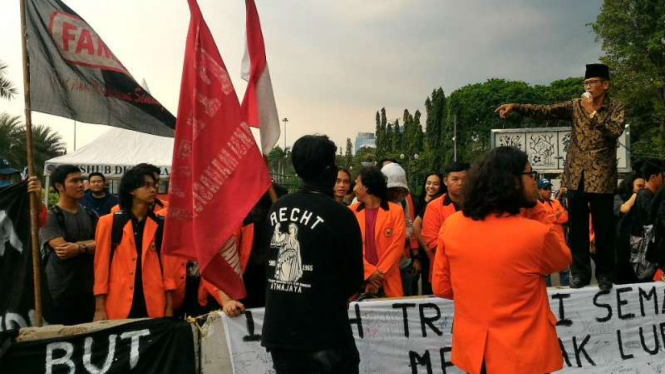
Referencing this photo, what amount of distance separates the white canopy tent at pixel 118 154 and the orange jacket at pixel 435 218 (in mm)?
7621

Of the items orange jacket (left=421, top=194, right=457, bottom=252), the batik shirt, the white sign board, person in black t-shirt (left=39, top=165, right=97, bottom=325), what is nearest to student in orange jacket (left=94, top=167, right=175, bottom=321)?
person in black t-shirt (left=39, top=165, right=97, bottom=325)

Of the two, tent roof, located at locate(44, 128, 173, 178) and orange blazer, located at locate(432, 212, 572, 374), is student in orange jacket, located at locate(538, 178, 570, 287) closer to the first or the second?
orange blazer, located at locate(432, 212, 572, 374)

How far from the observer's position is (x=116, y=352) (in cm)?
387

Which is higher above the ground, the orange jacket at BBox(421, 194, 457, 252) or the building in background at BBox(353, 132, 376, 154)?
the building in background at BBox(353, 132, 376, 154)

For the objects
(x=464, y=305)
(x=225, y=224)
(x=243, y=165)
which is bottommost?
(x=464, y=305)

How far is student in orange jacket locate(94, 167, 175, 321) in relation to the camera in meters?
4.23

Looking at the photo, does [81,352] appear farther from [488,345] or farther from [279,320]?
[488,345]

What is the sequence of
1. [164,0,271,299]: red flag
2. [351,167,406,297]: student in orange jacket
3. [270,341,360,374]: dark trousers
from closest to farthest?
[270,341,360,374]: dark trousers
[164,0,271,299]: red flag
[351,167,406,297]: student in orange jacket

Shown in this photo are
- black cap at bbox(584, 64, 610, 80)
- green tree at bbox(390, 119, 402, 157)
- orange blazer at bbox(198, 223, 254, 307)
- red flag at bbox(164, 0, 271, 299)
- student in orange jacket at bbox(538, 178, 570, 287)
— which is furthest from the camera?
green tree at bbox(390, 119, 402, 157)

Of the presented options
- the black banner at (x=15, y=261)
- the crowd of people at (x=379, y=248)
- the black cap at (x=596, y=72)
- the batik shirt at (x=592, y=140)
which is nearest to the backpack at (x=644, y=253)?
the crowd of people at (x=379, y=248)

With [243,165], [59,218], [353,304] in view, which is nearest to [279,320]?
[243,165]

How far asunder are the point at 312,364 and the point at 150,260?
1.86 m

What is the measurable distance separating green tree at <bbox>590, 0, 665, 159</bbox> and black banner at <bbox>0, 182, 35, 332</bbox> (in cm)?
3795

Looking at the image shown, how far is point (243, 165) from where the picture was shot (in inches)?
148
